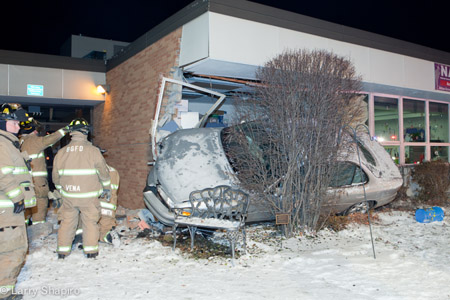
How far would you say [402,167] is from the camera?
1033 centimetres

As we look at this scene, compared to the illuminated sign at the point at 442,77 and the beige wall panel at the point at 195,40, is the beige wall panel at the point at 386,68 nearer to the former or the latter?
the illuminated sign at the point at 442,77

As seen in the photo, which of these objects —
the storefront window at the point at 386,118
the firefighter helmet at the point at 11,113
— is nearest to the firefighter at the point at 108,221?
the firefighter helmet at the point at 11,113

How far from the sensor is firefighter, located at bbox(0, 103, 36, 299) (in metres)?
3.75

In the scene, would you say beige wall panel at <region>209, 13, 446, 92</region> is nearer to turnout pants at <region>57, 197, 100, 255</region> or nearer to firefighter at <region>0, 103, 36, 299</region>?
turnout pants at <region>57, 197, 100, 255</region>

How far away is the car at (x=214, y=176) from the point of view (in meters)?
5.72

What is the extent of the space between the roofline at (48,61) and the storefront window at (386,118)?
848cm

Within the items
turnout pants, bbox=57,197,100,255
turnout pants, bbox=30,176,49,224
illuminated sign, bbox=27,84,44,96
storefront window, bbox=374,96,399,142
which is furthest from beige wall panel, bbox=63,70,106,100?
storefront window, bbox=374,96,399,142

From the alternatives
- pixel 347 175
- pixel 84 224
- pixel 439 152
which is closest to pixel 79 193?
pixel 84 224

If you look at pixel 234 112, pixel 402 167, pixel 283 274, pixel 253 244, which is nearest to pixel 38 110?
pixel 234 112

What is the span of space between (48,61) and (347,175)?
29.2 feet

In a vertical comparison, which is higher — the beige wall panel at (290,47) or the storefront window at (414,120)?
the beige wall panel at (290,47)

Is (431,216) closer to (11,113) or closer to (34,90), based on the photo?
Answer: (11,113)

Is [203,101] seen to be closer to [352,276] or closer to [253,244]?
[253,244]

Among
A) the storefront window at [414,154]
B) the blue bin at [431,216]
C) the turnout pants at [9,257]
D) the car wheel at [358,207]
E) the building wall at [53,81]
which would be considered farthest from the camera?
the storefront window at [414,154]
